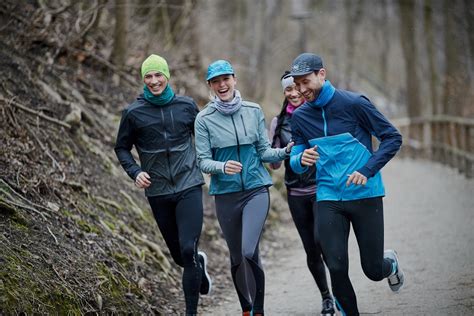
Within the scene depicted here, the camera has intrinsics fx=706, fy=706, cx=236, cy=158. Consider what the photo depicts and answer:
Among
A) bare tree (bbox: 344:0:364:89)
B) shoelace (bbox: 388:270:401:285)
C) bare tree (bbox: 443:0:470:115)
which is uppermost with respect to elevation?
bare tree (bbox: 344:0:364:89)

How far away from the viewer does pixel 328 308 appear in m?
6.88

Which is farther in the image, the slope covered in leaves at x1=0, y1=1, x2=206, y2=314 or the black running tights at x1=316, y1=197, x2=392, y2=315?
the slope covered in leaves at x1=0, y1=1, x2=206, y2=314

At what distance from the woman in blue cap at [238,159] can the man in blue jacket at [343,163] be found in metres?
0.60

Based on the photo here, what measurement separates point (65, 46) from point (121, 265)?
531 cm

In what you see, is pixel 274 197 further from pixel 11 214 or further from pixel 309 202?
pixel 11 214

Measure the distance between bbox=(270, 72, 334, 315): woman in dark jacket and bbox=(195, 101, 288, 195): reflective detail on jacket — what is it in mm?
495

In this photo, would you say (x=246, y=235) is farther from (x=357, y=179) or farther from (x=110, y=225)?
(x=110, y=225)

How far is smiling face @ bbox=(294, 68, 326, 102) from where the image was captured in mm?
5758

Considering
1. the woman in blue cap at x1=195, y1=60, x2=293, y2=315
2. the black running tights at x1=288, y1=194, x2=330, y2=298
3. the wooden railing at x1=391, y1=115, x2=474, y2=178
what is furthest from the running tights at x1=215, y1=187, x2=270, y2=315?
the wooden railing at x1=391, y1=115, x2=474, y2=178

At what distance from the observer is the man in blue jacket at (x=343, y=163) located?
223 inches

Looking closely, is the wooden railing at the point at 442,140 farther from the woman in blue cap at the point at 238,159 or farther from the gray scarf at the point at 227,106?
the gray scarf at the point at 227,106

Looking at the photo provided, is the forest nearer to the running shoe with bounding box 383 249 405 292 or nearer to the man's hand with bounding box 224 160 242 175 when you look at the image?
the man's hand with bounding box 224 160 242 175

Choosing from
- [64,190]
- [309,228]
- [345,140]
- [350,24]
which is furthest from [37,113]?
[350,24]

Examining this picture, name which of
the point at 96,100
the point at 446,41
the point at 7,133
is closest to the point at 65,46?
the point at 96,100
